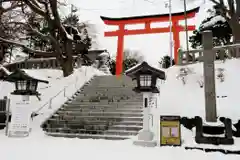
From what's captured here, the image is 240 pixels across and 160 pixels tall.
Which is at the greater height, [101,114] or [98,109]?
[98,109]

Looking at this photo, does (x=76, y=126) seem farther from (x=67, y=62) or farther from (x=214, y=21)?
(x=214, y=21)

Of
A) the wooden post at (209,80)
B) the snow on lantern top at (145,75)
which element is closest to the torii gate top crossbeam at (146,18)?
the wooden post at (209,80)

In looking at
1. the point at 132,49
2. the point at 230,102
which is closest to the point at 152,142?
the point at 230,102

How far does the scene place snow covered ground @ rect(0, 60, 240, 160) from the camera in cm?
591

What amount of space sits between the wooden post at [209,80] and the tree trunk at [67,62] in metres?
9.31

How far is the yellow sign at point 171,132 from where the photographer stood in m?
6.81

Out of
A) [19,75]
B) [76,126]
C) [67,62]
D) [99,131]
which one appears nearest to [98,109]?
[76,126]

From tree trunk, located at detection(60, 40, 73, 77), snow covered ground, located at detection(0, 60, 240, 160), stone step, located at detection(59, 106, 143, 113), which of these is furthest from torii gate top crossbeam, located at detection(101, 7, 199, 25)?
stone step, located at detection(59, 106, 143, 113)

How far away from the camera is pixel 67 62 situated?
15.5 metres

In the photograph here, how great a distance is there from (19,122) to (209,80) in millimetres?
6351

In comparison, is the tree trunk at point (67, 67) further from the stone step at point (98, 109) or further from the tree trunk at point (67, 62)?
the stone step at point (98, 109)

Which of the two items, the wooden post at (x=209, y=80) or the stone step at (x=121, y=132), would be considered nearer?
the wooden post at (x=209, y=80)

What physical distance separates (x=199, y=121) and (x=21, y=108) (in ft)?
18.7

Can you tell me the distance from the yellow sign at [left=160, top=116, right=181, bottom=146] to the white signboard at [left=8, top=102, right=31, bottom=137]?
177 inches
